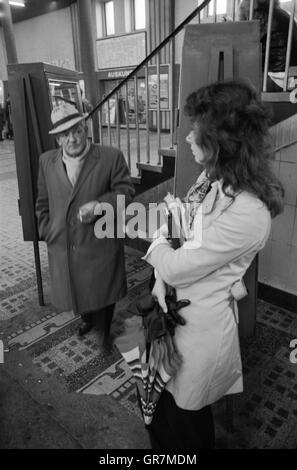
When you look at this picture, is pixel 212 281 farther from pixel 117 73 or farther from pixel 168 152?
pixel 117 73

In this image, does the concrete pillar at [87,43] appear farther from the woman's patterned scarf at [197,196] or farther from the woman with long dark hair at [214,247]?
the woman with long dark hair at [214,247]

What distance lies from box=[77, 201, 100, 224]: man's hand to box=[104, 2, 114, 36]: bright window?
1204 cm

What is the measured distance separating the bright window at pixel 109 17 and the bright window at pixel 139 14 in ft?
3.80

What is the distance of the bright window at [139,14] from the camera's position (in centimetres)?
1071

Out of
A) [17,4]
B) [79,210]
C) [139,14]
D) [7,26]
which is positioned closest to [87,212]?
[79,210]

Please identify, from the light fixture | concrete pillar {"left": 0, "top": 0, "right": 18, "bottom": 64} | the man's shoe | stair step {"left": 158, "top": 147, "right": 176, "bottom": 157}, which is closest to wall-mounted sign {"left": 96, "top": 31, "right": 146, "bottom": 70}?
concrete pillar {"left": 0, "top": 0, "right": 18, "bottom": 64}

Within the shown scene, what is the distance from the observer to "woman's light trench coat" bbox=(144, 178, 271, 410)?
1108mm

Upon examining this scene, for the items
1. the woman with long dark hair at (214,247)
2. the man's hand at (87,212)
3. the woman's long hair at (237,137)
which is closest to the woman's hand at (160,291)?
the woman with long dark hair at (214,247)

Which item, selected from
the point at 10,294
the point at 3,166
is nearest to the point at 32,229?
the point at 10,294

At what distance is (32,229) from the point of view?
9.28 feet

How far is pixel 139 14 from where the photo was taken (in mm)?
10938

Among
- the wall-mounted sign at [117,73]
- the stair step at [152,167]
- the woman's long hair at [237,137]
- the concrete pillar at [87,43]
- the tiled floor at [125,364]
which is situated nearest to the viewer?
the woman's long hair at [237,137]

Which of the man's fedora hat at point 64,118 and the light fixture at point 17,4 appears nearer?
the man's fedora hat at point 64,118

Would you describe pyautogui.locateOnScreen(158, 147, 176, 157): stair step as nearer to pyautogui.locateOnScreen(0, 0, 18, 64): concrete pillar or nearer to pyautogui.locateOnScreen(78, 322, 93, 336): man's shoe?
pyautogui.locateOnScreen(78, 322, 93, 336): man's shoe
